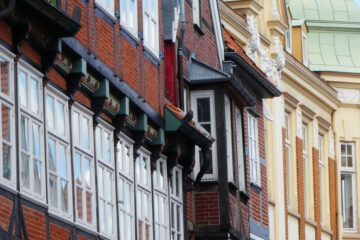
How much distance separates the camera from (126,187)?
28.3 m

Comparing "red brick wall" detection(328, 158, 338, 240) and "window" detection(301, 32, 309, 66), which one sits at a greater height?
"window" detection(301, 32, 309, 66)

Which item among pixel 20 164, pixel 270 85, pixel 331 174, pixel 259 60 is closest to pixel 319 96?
pixel 331 174

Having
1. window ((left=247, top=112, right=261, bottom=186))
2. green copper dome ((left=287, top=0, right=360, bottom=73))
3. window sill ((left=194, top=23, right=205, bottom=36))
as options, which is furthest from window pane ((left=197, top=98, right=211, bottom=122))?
green copper dome ((left=287, top=0, right=360, bottom=73))

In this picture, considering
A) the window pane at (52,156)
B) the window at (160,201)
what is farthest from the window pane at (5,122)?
the window at (160,201)

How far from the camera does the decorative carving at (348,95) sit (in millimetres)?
51719

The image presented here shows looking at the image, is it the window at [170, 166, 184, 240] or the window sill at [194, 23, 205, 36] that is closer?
the window at [170, 166, 184, 240]

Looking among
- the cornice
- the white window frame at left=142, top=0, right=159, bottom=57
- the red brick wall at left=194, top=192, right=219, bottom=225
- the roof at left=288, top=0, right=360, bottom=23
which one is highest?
the roof at left=288, top=0, right=360, bottom=23

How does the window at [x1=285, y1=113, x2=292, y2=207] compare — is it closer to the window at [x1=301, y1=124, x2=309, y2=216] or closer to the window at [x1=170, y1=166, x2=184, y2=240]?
the window at [x1=301, y1=124, x2=309, y2=216]

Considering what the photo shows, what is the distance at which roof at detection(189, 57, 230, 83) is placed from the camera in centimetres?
3362

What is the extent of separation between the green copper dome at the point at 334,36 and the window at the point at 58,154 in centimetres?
2712

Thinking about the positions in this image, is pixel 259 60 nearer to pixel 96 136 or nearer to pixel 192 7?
pixel 192 7

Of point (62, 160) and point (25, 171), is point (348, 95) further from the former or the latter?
point (25, 171)

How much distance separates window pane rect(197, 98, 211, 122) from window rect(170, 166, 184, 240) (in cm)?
226

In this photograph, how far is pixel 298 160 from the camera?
153 feet
